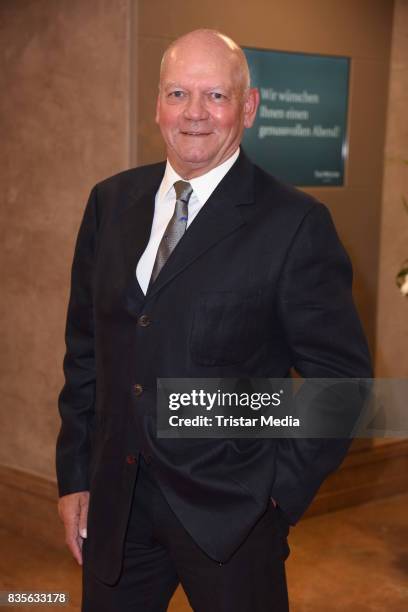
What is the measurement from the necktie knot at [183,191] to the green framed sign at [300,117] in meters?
2.31

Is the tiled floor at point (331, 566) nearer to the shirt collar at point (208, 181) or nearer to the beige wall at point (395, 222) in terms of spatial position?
the beige wall at point (395, 222)

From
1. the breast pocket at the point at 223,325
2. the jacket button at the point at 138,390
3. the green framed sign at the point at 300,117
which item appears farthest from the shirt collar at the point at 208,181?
the green framed sign at the point at 300,117

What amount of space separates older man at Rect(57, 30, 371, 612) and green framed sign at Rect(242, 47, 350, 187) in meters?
2.31

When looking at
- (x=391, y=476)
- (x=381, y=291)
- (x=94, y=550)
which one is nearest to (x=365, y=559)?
(x=391, y=476)

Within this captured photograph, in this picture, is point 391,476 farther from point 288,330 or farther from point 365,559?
point 288,330

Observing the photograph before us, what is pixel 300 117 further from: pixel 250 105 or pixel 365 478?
pixel 250 105

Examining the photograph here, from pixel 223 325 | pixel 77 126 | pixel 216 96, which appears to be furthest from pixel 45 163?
pixel 223 325

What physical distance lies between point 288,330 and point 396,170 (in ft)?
10.2

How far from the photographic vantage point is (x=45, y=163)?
4.12m

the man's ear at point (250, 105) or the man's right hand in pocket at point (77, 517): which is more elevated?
the man's ear at point (250, 105)

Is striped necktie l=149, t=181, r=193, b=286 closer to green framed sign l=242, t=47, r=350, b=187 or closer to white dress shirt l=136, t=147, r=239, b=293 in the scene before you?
white dress shirt l=136, t=147, r=239, b=293

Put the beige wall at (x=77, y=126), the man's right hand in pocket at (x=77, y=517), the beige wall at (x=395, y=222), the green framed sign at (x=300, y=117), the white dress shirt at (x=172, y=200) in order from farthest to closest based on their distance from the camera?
the beige wall at (x=395, y=222) < the green framed sign at (x=300, y=117) < the beige wall at (x=77, y=126) < the man's right hand in pocket at (x=77, y=517) < the white dress shirt at (x=172, y=200)

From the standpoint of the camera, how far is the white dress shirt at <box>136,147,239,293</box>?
196 cm

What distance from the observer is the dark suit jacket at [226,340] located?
187cm
